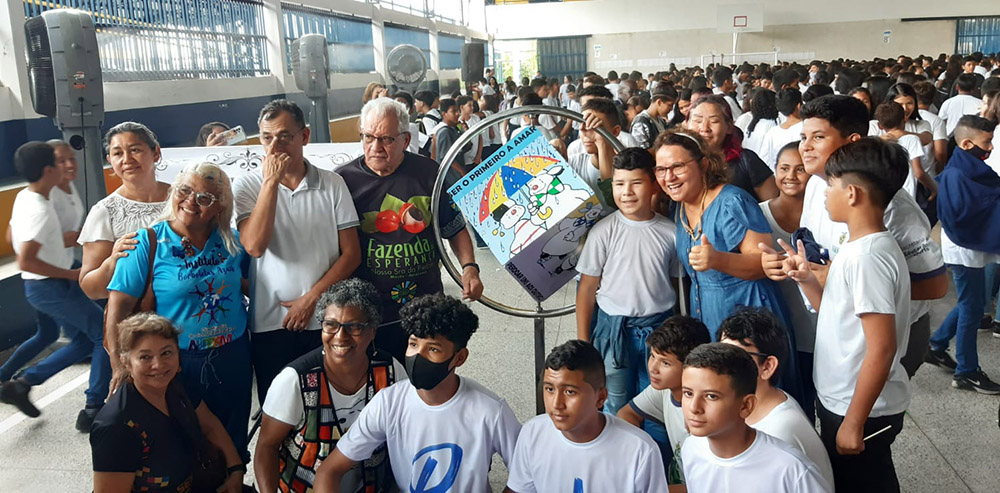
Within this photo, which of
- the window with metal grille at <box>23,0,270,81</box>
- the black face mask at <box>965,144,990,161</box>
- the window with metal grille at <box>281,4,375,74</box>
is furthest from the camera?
the window with metal grille at <box>281,4,375,74</box>

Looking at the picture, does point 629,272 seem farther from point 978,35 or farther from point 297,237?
point 978,35

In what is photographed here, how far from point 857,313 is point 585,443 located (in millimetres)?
767

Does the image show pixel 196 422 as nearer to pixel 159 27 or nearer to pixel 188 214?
pixel 188 214

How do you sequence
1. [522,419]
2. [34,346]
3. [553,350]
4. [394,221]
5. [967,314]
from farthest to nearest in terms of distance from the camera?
1. [34,346]
2. [967,314]
3. [522,419]
4. [394,221]
5. [553,350]

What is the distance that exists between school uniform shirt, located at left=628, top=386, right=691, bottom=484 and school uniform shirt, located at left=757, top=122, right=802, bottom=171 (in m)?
2.50

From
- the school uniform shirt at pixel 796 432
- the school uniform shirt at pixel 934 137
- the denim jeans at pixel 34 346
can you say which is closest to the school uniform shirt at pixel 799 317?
the school uniform shirt at pixel 796 432

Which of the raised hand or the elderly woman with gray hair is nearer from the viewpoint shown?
the raised hand

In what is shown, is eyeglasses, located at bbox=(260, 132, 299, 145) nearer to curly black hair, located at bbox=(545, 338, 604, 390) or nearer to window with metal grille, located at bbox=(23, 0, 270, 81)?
curly black hair, located at bbox=(545, 338, 604, 390)

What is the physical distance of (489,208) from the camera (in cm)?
259

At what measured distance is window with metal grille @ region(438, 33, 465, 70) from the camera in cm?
2177

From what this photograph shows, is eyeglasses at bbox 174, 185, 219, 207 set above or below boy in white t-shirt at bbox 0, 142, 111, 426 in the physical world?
above

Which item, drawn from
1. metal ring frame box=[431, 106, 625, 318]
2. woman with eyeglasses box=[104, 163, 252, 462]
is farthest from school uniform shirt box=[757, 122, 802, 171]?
woman with eyeglasses box=[104, 163, 252, 462]

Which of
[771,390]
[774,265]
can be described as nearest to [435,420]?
[771,390]

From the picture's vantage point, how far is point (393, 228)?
286cm
